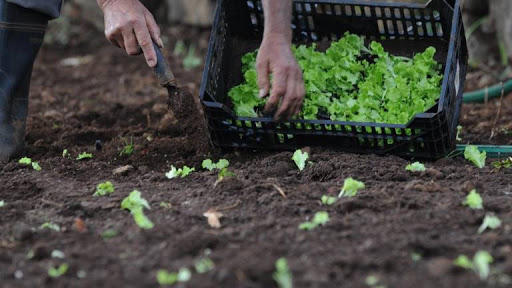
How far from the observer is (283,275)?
2.16 m

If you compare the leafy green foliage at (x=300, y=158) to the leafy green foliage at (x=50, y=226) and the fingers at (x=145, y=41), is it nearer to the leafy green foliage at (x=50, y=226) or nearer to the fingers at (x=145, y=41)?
the fingers at (x=145, y=41)

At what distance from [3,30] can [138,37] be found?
655 mm

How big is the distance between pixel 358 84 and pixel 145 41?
98 cm

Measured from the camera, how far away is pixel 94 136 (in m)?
4.29

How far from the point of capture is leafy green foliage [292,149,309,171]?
130 inches

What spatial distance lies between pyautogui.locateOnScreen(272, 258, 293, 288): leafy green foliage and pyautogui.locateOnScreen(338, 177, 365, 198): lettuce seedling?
2.14 ft

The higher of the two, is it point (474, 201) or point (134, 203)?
point (134, 203)

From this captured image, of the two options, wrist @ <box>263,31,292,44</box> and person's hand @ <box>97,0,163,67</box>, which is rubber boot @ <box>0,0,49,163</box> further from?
wrist @ <box>263,31,292,44</box>

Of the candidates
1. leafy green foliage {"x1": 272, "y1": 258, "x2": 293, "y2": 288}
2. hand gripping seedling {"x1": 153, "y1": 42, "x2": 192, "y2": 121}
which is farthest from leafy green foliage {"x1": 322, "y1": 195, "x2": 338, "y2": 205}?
hand gripping seedling {"x1": 153, "y1": 42, "x2": 192, "y2": 121}

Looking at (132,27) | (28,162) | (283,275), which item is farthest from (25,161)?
(283,275)

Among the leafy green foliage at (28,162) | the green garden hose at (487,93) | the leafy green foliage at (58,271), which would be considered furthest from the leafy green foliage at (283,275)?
the green garden hose at (487,93)

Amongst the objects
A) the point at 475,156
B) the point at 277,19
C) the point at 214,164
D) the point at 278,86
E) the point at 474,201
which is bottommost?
the point at 475,156

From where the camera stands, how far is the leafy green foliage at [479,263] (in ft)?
6.98

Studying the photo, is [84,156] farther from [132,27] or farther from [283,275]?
[283,275]
